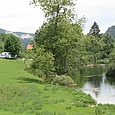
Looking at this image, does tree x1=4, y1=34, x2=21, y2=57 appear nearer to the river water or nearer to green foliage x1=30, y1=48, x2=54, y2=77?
the river water

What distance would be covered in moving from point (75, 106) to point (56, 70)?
27.9 m

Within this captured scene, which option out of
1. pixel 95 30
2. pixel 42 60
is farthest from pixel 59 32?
pixel 95 30

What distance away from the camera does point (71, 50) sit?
4912cm

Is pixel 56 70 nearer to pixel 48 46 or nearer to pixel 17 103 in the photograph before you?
pixel 48 46

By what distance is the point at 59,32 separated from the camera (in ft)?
156

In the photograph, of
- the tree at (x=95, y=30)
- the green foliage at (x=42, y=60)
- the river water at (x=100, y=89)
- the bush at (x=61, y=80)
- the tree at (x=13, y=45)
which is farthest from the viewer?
the tree at (x=95, y=30)

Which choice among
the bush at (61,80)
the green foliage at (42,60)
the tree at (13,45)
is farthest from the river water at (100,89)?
the tree at (13,45)

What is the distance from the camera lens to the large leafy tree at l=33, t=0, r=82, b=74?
47031 millimetres

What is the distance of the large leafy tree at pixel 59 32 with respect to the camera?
154ft

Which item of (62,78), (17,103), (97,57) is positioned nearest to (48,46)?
(62,78)

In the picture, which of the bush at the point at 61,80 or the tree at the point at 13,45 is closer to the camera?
the bush at the point at 61,80

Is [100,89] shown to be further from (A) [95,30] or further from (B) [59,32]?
(A) [95,30]

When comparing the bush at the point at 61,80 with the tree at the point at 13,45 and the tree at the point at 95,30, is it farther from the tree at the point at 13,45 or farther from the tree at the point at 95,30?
the tree at the point at 95,30

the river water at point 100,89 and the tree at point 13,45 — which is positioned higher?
the tree at point 13,45
